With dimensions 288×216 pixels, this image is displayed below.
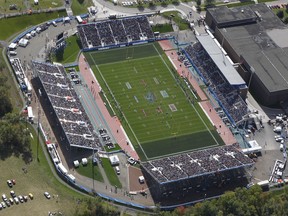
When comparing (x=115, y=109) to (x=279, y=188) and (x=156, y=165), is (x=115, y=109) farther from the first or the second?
(x=279, y=188)

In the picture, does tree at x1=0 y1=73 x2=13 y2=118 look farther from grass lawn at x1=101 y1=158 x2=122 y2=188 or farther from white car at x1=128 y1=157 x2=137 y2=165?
white car at x1=128 y1=157 x2=137 y2=165

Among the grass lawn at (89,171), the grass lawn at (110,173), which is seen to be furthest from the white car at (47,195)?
the grass lawn at (110,173)

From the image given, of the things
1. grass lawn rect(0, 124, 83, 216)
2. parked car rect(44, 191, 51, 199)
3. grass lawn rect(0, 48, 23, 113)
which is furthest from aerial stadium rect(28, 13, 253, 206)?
parked car rect(44, 191, 51, 199)

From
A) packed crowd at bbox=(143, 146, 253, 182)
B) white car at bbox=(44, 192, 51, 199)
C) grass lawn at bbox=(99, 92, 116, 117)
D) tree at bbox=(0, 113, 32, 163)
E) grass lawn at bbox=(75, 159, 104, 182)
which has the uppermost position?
grass lawn at bbox=(99, 92, 116, 117)

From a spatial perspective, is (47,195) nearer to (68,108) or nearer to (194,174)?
(68,108)

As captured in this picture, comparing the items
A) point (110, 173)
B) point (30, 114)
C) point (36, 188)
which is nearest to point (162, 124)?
point (110, 173)

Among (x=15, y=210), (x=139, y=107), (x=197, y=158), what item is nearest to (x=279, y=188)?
(x=197, y=158)
